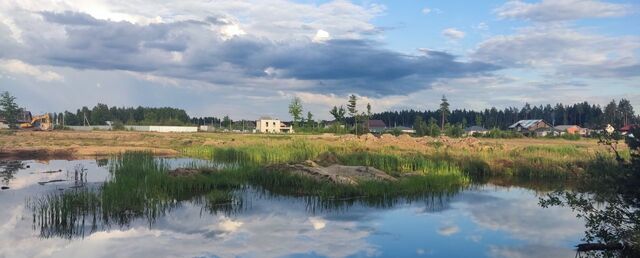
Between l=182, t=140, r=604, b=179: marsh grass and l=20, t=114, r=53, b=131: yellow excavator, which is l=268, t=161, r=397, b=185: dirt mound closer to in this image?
l=182, t=140, r=604, b=179: marsh grass

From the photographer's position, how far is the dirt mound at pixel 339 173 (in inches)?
782

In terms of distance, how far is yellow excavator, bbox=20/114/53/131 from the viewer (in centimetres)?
8050

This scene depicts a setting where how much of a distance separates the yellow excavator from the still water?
2712 inches

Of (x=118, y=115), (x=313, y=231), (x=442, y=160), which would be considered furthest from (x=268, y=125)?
(x=313, y=231)

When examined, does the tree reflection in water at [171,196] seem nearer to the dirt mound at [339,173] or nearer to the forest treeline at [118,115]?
the dirt mound at [339,173]

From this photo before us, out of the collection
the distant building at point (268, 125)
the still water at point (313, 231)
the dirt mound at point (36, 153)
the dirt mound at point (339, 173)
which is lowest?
the still water at point (313, 231)

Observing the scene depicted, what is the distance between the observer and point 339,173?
21.1 metres

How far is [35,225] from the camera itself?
12938 mm

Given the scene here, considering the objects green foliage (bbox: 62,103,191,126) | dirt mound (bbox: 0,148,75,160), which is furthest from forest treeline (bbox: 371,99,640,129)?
dirt mound (bbox: 0,148,75,160)

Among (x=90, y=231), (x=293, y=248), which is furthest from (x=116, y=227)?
(x=293, y=248)

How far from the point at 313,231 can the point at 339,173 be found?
800 centimetres

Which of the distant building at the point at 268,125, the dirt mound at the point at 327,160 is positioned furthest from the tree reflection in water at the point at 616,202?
the distant building at the point at 268,125

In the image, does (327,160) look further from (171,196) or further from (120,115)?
(120,115)

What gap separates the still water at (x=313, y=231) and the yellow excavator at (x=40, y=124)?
226 feet
